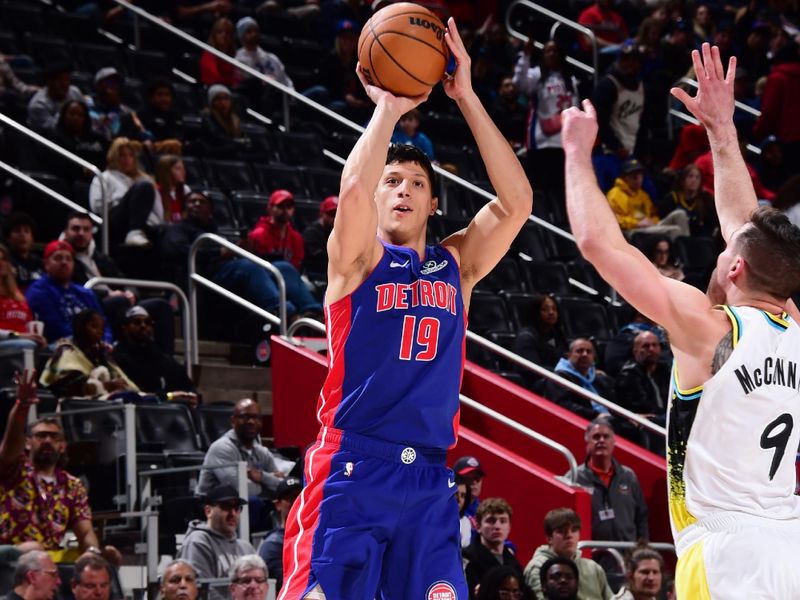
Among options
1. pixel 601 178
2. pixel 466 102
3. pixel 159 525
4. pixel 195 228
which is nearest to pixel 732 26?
pixel 601 178

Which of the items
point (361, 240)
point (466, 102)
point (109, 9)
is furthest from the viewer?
point (109, 9)

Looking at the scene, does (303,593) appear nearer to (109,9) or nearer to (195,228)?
(195,228)

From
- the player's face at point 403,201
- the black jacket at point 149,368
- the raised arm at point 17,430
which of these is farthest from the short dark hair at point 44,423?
the player's face at point 403,201

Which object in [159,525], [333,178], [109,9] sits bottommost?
[159,525]

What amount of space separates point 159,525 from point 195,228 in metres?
3.44

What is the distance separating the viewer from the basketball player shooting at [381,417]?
4785mm

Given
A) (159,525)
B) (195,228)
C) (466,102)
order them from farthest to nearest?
(195,228), (159,525), (466,102)

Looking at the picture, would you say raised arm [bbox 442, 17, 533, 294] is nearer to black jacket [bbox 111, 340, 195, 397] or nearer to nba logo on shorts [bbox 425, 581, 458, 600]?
nba logo on shorts [bbox 425, 581, 458, 600]

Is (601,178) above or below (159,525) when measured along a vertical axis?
above

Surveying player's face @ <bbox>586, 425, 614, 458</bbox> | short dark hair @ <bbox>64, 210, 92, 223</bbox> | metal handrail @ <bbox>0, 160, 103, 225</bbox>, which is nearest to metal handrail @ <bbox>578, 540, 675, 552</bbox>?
player's face @ <bbox>586, 425, 614, 458</bbox>

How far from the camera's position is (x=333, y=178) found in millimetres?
14352

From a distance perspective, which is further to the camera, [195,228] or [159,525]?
[195,228]

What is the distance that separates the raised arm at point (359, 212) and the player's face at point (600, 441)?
5.50m

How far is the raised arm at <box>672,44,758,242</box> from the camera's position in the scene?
505 cm
